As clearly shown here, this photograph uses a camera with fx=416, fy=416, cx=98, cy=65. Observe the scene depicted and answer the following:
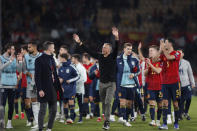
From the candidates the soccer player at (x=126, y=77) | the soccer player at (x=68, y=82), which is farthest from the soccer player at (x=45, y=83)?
the soccer player at (x=126, y=77)

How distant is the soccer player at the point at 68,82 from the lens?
464 inches

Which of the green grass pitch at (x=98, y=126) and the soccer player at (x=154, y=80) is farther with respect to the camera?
the soccer player at (x=154, y=80)

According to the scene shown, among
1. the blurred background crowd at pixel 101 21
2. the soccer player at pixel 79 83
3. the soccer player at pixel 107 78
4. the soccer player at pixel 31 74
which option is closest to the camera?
the soccer player at pixel 107 78

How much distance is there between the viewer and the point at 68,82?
38.6ft

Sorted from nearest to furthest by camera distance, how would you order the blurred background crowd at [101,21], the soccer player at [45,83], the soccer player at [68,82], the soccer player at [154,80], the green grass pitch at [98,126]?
the soccer player at [45,83] < the green grass pitch at [98,126] < the soccer player at [154,80] < the soccer player at [68,82] < the blurred background crowd at [101,21]

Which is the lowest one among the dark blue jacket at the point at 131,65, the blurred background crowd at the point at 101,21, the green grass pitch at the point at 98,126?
the green grass pitch at the point at 98,126

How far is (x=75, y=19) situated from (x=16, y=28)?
14.0ft

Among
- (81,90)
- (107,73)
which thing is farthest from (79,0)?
(107,73)

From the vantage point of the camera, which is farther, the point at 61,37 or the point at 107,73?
the point at 61,37

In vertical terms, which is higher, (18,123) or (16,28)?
(16,28)

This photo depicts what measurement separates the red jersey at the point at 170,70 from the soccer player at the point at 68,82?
2681 millimetres

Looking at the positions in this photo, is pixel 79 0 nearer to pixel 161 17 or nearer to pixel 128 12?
pixel 128 12

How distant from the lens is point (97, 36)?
28.1 m

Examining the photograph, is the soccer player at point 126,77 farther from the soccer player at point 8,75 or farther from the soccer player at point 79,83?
the soccer player at point 8,75
